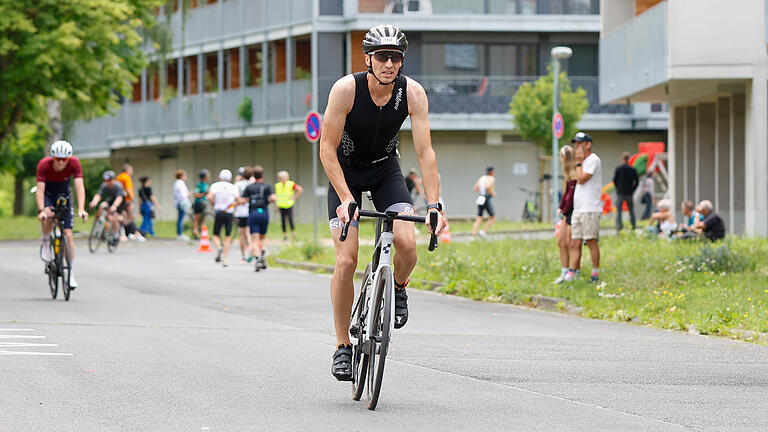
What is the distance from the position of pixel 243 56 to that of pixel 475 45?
347 inches

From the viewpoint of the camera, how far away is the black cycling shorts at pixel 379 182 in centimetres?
753

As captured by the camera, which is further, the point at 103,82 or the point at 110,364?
the point at 103,82

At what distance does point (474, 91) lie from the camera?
46062 millimetres

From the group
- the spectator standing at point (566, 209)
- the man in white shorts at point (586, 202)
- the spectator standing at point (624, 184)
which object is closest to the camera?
the man in white shorts at point (586, 202)

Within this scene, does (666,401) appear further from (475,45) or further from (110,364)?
(475,45)

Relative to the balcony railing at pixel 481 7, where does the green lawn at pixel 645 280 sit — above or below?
below

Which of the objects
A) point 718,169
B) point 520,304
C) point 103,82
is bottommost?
point 520,304

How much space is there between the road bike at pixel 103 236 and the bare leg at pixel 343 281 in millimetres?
20984

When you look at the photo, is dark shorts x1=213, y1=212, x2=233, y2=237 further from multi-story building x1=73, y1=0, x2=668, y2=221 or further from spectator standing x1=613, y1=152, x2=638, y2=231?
multi-story building x1=73, y1=0, x2=668, y2=221

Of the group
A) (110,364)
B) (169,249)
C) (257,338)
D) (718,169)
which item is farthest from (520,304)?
(169,249)

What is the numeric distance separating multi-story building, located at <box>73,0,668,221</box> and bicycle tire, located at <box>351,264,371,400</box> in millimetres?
37065

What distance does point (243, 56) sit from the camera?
1923 inches

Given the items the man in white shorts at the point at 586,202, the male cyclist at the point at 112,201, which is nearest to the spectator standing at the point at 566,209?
the man in white shorts at the point at 586,202

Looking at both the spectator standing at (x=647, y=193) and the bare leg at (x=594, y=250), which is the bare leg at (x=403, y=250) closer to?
the bare leg at (x=594, y=250)
